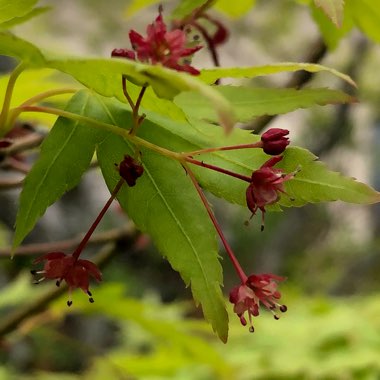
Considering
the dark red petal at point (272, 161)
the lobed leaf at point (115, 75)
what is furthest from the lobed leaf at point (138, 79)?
the dark red petal at point (272, 161)

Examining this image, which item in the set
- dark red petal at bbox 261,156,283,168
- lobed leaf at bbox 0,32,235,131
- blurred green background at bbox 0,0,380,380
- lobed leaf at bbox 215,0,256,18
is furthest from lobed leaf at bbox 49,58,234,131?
blurred green background at bbox 0,0,380,380

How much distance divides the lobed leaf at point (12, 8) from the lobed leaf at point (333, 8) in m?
0.18

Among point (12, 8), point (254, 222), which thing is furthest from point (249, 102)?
point (254, 222)

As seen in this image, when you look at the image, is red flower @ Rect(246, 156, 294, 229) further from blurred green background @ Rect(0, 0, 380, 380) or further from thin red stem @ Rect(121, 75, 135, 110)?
blurred green background @ Rect(0, 0, 380, 380)

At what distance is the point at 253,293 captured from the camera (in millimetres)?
535

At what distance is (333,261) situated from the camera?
5770 millimetres

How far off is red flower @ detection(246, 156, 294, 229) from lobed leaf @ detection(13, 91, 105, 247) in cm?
11

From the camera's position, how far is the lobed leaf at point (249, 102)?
0.50 meters

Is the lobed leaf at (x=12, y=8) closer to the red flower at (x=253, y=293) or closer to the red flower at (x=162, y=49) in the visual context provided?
the red flower at (x=162, y=49)

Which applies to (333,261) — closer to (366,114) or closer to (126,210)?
(366,114)

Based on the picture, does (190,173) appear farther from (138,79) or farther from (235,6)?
(235,6)

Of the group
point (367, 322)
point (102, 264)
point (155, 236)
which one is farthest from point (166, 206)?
point (367, 322)

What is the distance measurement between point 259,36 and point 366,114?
3.74 ft

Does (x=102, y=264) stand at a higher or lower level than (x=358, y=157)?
lower
